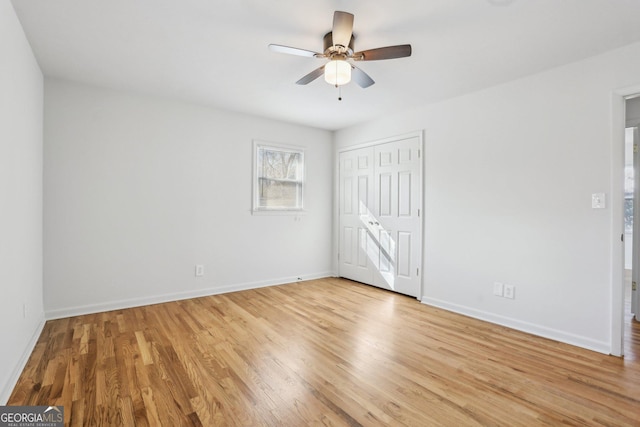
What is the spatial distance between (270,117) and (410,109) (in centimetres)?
197

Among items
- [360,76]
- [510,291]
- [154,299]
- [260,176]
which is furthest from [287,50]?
[154,299]

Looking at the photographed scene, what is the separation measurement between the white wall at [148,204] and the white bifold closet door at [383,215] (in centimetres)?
95

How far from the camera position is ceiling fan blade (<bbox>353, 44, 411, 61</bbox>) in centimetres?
213

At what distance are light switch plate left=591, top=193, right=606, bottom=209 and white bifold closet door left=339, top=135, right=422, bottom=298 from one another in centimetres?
168

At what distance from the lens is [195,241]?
405cm

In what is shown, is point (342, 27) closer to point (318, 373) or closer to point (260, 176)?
point (318, 373)

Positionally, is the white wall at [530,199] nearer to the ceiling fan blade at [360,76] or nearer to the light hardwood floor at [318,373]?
the light hardwood floor at [318,373]

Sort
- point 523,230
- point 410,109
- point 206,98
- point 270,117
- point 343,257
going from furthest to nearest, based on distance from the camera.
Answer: point 343,257 < point 270,117 < point 410,109 < point 206,98 < point 523,230

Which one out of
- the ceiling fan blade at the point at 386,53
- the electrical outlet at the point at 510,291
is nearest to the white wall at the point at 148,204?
the ceiling fan blade at the point at 386,53

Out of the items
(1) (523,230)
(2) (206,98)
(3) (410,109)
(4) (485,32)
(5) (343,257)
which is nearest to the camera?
(4) (485,32)

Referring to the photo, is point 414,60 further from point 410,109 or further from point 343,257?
point 343,257

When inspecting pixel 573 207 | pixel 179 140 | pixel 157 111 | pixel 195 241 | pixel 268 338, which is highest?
pixel 157 111

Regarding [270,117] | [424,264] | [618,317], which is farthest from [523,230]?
[270,117]

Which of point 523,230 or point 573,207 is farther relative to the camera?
point 523,230
